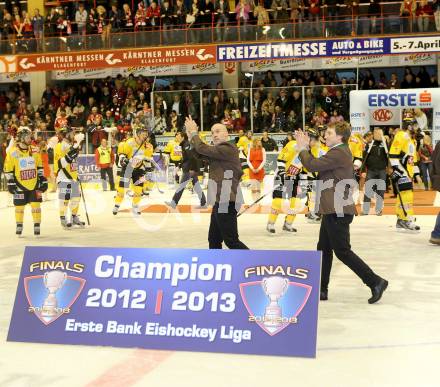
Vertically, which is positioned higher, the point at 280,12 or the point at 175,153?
the point at 280,12

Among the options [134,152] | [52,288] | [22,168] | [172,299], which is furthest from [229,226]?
[134,152]

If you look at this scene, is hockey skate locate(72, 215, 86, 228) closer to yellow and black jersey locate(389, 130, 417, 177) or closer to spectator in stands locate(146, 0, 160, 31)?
yellow and black jersey locate(389, 130, 417, 177)

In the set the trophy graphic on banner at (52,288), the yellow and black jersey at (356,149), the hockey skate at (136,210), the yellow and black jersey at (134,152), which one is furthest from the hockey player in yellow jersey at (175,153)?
the trophy graphic on banner at (52,288)

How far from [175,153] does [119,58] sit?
766 cm

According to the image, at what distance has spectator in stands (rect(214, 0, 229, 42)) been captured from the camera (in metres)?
26.5

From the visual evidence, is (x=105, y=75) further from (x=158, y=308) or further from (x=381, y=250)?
(x=158, y=308)

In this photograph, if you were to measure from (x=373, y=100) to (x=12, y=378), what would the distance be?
15.1m

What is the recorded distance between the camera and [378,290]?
7.41m

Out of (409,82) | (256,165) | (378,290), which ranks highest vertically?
(409,82)

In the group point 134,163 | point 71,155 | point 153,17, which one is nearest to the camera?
point 71,155

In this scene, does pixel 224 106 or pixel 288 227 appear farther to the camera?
pixel 224 106

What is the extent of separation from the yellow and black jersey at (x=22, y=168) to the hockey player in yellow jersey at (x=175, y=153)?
7348 mm

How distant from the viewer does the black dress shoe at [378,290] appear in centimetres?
740

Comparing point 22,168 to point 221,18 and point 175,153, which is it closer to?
point 175,153
